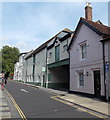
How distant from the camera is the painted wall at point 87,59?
12047 mm


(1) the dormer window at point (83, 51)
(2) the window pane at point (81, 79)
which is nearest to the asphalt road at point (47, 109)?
(2) the window pane at point (81, 79)

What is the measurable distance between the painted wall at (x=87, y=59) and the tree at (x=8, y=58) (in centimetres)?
5534

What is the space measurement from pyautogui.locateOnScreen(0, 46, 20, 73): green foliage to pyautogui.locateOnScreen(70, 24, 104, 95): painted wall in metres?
55.3

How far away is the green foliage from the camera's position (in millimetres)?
66631

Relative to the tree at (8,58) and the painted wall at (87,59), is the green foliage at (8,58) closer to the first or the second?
the tree at (8,58)

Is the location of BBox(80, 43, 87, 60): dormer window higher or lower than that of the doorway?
higher

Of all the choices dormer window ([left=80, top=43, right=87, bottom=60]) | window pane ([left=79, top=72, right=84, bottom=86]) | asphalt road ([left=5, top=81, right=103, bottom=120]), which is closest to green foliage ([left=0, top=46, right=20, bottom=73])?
window pane ([left=79, top=72, right=84, bottom=86])

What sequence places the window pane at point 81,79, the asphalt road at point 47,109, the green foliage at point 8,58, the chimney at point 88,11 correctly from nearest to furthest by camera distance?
1. the asphalt road at point 47,109
2. the window pane at point 81,79
3. the chimney at point 88,11
4. the green foliage at point 8,58

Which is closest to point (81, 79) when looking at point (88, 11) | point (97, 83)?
point (97, 83)

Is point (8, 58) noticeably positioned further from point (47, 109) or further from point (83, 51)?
point (47, 109)

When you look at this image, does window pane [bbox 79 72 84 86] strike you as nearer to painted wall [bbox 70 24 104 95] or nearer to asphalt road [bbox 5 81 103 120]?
painted wall [bbox 70 24 104 95]

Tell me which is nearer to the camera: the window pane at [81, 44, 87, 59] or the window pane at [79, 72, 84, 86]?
the window pane at [81, 44, 87, 59]

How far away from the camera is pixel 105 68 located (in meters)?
10.8

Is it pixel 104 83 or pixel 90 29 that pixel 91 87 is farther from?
pixel 90 29
